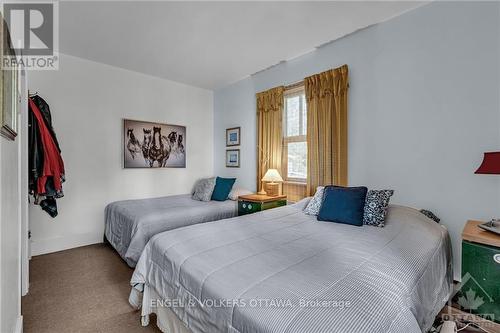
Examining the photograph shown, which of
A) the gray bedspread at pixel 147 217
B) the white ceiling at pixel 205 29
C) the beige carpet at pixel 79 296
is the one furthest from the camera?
the gray bedspread at pixel 147 217

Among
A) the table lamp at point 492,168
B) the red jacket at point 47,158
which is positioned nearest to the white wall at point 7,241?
the red jacket at point 47,158

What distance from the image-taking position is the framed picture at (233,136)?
427 centimetres

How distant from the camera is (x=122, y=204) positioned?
334 cm

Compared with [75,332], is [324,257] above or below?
above

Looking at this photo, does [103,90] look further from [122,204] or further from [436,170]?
[436,170]

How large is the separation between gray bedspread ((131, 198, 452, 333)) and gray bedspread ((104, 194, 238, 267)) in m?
0.84

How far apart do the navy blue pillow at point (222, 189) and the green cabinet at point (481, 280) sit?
2.82 metres

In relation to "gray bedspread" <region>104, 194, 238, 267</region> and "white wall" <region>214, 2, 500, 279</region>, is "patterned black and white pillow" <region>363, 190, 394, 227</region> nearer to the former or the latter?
"white wall" <region>214, 2, 500, 279</region>

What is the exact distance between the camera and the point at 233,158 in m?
4.38

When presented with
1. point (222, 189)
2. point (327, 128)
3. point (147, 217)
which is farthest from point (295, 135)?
point (147, 217)

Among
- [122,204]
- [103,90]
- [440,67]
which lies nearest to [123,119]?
[103,90]

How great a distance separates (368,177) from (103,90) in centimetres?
379

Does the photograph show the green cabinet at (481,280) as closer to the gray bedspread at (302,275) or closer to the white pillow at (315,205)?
the gray bedspread at (302,275)

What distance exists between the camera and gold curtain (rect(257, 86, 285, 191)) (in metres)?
3.56
